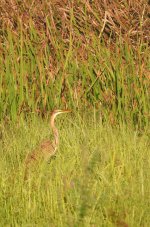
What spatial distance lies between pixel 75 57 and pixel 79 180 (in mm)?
3756

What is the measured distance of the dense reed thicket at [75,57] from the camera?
882 centimetres

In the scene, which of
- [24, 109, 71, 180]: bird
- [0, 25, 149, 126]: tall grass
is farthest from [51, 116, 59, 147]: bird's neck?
[0, 25, 149, 126]: tall grass

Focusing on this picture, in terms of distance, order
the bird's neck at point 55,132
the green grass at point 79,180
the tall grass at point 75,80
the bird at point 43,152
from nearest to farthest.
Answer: the green grass at point 79,180
the bird at point 43,152
the bird's neck at point 55,132
the tall grass at point 75,80

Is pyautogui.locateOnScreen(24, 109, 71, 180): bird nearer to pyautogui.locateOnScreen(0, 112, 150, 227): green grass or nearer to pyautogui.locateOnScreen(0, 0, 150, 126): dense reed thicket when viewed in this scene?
pyautogui.locateOnScreen(0, 112, 150, 227): green grass

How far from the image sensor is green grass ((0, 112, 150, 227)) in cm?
529

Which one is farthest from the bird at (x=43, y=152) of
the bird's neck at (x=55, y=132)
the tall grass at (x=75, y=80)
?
the tall grass at (x=75, y=80)

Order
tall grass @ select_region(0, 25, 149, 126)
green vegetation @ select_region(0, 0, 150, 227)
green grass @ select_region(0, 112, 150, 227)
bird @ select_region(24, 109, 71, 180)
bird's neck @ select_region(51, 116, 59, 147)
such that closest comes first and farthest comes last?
green grass @ select_region(0, 112, 150, 227) < green vegetation @ select_region(0, 0, 150, 227) < bird @ select_region(24, 109, 71, 180) < bird's neck @ select_region(51, 116, 59, 147) < tall grass @ select_region(0, 25, 149, 126)

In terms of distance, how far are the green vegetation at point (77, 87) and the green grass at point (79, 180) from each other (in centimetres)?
2

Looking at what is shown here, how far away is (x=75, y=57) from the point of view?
9266mm

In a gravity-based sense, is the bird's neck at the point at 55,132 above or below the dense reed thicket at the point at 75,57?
below

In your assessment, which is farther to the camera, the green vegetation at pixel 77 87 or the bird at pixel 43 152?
the bird at pixel 43 152

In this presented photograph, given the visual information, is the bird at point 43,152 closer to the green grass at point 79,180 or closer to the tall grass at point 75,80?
the green grass at point 79,180

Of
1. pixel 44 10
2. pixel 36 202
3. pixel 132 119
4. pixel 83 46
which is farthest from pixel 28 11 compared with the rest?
pixel 36 202

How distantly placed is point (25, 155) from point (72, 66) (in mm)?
2133
